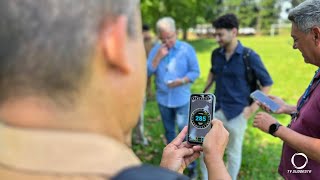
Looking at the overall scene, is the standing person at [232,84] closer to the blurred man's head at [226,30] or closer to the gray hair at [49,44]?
the blurred man's head at [226,30]

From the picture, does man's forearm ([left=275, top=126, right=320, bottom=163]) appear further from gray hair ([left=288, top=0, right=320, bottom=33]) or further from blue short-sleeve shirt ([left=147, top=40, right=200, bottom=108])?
blue short-sleeve shirt ([left=147, top=40, right=200, bottom=108])

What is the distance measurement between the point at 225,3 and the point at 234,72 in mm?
48275

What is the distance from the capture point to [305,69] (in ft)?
47.5

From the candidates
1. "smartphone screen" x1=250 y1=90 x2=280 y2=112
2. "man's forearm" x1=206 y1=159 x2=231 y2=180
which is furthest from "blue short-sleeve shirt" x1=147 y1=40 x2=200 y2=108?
"man's forearm" x1=206 y1=159 x2=231 y2=180

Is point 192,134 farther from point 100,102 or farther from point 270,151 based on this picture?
point 270,151

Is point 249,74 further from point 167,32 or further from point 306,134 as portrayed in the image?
point 306,134

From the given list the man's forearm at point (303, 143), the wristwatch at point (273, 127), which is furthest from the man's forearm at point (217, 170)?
the wristwatch at point (273, 127)

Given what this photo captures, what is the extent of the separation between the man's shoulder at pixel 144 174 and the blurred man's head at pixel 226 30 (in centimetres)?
361

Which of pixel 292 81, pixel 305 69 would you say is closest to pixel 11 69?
pixel 292 81

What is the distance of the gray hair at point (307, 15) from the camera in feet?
7.80

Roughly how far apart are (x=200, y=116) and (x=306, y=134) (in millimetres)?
833

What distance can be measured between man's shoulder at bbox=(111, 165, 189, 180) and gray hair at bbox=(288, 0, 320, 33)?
1813mm

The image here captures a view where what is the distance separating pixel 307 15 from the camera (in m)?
Answer: 2.41

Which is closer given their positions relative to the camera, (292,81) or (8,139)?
(8,139)
